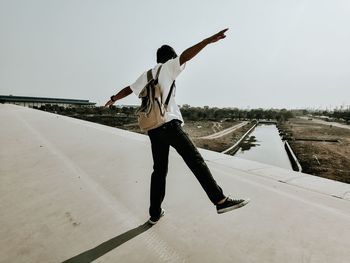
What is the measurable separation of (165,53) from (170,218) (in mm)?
1530

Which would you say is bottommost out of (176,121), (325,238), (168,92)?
(325,238)

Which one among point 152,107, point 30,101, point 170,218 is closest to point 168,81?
point 152,107

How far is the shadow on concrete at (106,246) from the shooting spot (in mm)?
2021

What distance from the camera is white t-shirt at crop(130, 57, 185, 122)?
226cm

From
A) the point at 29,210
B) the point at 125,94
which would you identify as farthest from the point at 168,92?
the point at 29,210

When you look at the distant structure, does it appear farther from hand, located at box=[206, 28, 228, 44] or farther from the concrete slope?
hand, located at box=[206, 28, 228, 44]

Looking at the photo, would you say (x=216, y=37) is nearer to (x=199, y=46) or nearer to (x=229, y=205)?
(x=199, y=46)

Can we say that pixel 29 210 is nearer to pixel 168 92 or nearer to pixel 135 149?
pixel 168 92

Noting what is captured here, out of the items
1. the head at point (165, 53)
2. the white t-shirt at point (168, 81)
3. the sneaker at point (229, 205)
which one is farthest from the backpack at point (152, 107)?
the sneaker at point (229, 205)

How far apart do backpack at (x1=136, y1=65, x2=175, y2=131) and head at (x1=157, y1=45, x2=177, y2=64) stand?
0.18m

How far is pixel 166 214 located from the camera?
111 inches

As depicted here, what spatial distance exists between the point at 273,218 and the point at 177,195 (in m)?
1.17

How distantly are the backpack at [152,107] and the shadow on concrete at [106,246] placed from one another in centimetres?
87


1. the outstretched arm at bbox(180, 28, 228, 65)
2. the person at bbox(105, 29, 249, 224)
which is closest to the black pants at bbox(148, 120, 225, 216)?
the person at bbox(105, 29, 249, 224)
